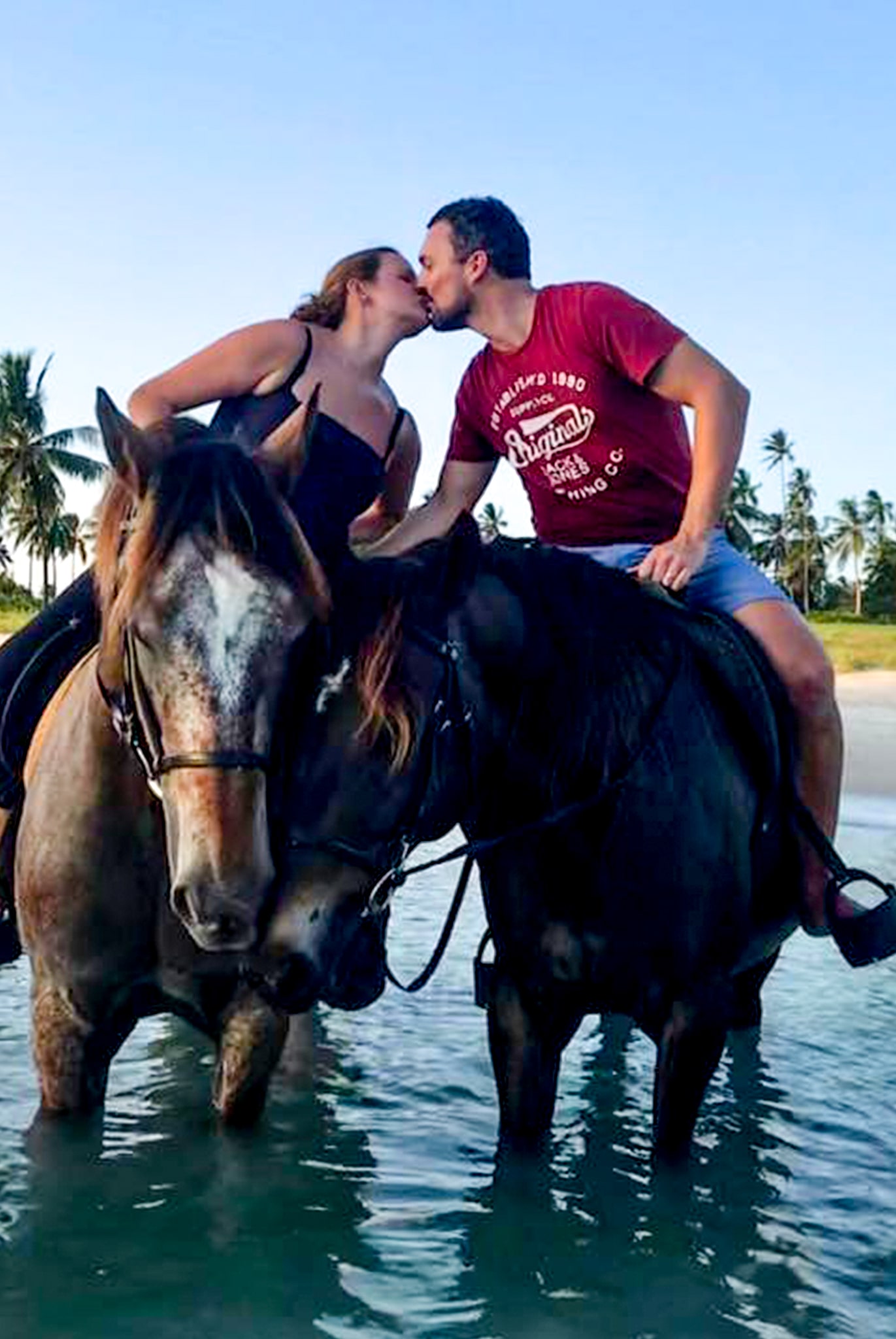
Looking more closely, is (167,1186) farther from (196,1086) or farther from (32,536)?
(32,536)

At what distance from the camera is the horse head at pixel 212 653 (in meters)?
3.17

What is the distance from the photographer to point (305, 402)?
14.0 feet

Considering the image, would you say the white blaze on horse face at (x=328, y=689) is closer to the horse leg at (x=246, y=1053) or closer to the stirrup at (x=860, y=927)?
the horse leg at (x=246, y=1053)

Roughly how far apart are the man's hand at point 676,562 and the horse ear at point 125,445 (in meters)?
1.54

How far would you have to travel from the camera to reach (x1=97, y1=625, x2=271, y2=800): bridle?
10.5 ft

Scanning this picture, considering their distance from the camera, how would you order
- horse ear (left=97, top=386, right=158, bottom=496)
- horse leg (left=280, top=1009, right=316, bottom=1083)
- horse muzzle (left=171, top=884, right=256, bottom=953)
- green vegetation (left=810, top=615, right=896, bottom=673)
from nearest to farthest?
1. horse muzzle (left=171, top=884, right=256, bottom=953)
2. horse ear (left=97, top=386, right=158, bottom=496)
3. horse leg (left=280, top=1009, right=316, bottom=1083)
4. green vegetation (left=810, top=615, right=896, bottom=673)

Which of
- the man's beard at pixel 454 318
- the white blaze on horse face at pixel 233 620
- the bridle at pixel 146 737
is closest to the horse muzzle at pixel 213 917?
the bridle at pixel 146 737

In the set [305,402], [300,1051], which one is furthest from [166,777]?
[300,1051]

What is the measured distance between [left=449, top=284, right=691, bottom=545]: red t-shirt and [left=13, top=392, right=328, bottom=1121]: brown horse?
1.26 metres

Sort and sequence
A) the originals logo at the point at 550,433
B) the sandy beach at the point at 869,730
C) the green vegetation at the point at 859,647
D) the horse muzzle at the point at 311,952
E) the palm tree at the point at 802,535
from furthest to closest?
the palm tree at the point at 802,535 → the green vegetation at the point at 859,647 → the sandy beach at the point at 869,730 → the originals logo at the point at 550,433 → the horse muzzle at the point at 311,952

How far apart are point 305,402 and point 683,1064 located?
2.03 metres

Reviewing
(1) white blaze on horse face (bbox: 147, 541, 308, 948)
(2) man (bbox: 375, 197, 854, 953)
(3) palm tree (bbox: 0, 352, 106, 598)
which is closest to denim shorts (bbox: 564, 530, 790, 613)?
(2) man (bbox: 375, 197, 854, 953)

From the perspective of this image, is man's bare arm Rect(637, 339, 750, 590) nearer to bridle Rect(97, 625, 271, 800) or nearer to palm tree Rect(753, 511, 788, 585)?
bridle Rect(97, 625, 271, 800)

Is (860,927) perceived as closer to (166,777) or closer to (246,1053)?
(246,1053)
